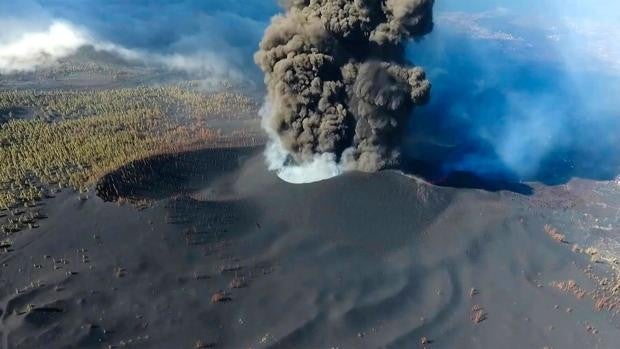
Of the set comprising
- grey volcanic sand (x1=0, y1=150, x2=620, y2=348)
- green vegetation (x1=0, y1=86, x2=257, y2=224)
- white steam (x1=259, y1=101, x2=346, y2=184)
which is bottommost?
grey volcanic sand (x1=0, y1=150, x2=620, y2=348)

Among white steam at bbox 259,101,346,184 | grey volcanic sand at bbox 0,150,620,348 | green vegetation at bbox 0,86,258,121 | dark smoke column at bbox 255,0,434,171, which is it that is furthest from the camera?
green vegetation at bbox 0,86,258,121

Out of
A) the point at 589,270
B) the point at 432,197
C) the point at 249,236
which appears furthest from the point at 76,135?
the point at 589,270

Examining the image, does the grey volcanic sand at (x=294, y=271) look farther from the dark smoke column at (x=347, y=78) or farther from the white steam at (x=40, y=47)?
the white steam at (x=40, y=47)

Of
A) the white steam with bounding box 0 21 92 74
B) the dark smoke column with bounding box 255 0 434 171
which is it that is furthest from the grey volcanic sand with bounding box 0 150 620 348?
the white steam with bounding box 0 21 92 74

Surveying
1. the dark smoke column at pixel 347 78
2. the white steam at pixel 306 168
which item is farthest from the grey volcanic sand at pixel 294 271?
the dark smoke column at pixel 347 78

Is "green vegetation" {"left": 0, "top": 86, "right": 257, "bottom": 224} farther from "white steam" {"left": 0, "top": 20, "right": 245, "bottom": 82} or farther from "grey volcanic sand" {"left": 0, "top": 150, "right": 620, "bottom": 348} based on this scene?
"white steam" {"left": 0, "top": 20, "right": 245, "bottom": 82}

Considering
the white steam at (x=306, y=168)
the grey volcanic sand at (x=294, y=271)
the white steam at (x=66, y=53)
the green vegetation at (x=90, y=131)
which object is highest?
the white steam at (x=66, y=53)

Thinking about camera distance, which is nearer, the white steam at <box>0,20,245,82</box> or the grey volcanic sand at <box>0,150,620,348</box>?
the grey volcanic sand at <box>0,150,620,348</box>

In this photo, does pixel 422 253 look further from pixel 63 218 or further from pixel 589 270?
pixel 63 218
